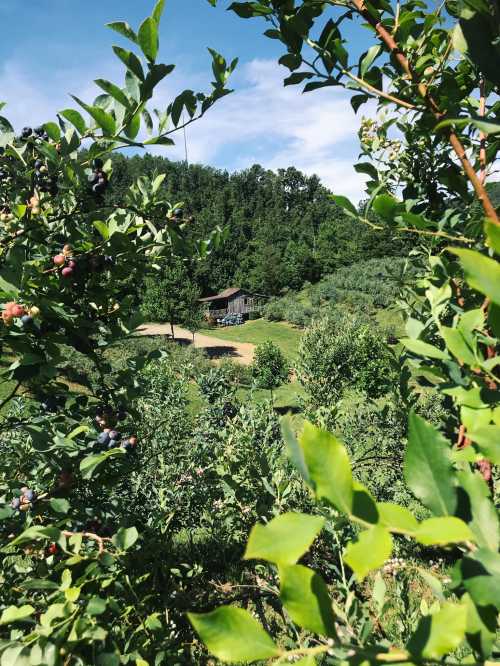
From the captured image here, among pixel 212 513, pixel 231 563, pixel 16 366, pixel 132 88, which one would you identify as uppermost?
pixel 132 88

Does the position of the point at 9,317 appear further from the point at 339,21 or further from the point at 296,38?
the point at 339,21

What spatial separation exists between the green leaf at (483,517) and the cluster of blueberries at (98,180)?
1.46 meters

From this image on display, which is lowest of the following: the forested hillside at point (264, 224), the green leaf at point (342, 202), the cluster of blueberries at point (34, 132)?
the green leaf at point (342, 202)

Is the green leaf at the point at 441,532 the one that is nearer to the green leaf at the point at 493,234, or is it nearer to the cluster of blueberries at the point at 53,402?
the green leaf at the point at 493,234

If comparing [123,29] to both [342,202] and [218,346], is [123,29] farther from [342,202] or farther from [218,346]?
[218,346]

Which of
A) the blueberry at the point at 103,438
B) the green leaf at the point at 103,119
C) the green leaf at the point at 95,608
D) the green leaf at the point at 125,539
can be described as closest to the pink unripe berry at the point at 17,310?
the blueberry at the point at 103,438

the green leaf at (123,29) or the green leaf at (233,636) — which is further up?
the green leaf at (123,29)

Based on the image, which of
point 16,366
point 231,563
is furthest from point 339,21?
point 231,563

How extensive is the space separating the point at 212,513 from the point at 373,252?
4812 centimetres

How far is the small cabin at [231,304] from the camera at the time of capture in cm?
4478

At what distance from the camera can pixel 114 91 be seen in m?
1.08

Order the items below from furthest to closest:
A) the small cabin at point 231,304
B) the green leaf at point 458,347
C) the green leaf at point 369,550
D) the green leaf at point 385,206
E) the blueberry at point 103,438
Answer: the small cabin at point 231,304 → the blueberry at point 103,438 → the green leaf at point 385,206 → the green leaf at point 458,347 → the green leaf at point 369,550

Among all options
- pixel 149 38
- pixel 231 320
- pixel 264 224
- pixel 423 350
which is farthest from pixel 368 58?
pixel 264 224

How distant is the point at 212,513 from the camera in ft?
12.2
